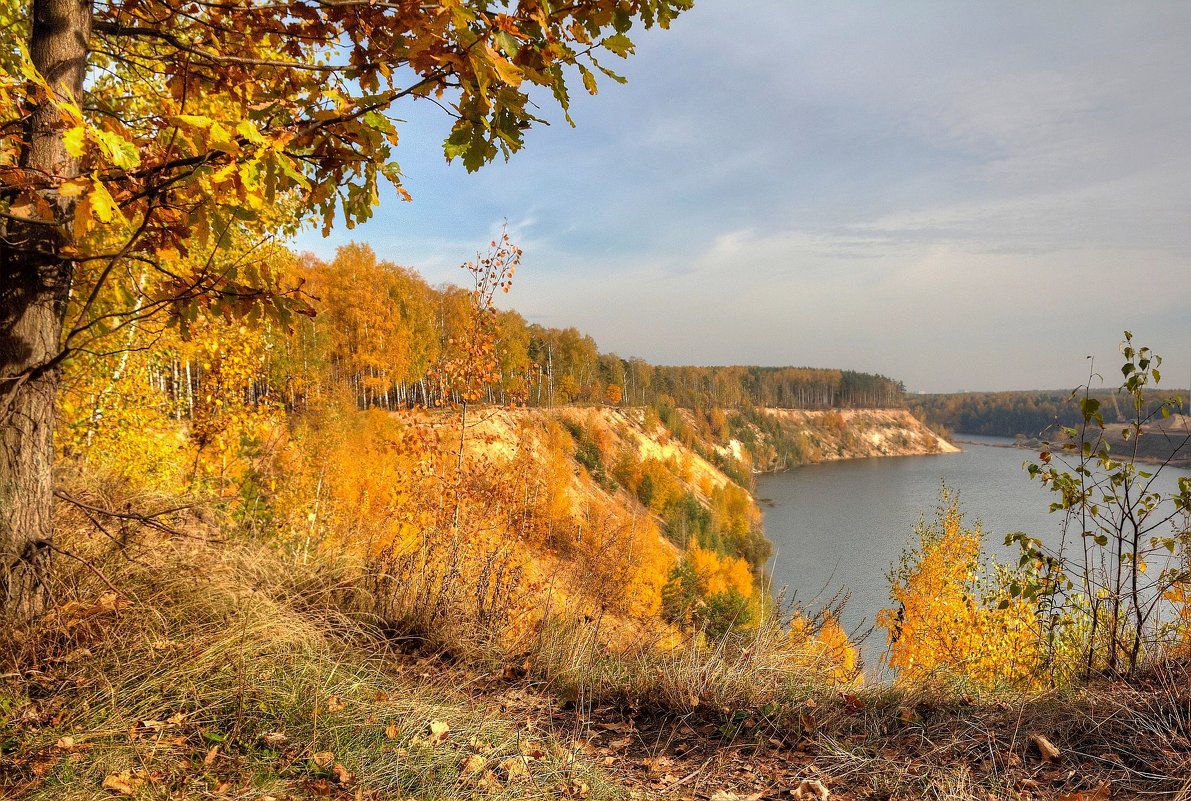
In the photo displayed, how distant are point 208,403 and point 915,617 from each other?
58.6ft

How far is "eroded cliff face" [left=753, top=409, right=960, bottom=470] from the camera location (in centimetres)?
11375

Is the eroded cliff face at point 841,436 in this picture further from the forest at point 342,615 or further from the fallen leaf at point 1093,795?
the fallen leaf at point 1093,795

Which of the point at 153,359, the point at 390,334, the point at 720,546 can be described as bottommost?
the point at 720,546

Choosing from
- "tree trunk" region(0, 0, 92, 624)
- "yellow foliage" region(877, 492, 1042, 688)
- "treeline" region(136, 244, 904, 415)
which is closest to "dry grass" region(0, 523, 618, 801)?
"tree trunk" region(0, 0, 92, 624)

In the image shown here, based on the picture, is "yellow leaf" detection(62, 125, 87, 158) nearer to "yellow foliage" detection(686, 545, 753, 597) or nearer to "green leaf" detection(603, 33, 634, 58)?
"green leaf" detection(603, 33, 634, 58)

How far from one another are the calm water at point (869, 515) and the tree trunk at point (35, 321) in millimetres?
5036

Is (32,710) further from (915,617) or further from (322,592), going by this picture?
(915,617)

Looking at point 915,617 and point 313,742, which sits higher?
point 313,742

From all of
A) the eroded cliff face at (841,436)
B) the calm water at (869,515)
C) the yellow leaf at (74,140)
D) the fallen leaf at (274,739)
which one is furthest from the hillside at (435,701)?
the eroded cliff face at (841,436)

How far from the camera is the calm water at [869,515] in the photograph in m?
36.5

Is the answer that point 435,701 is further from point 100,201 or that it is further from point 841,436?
point 841,436

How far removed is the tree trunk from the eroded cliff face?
107 m

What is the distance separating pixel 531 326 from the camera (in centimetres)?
6544

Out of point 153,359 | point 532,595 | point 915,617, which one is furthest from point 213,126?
point 915,617
